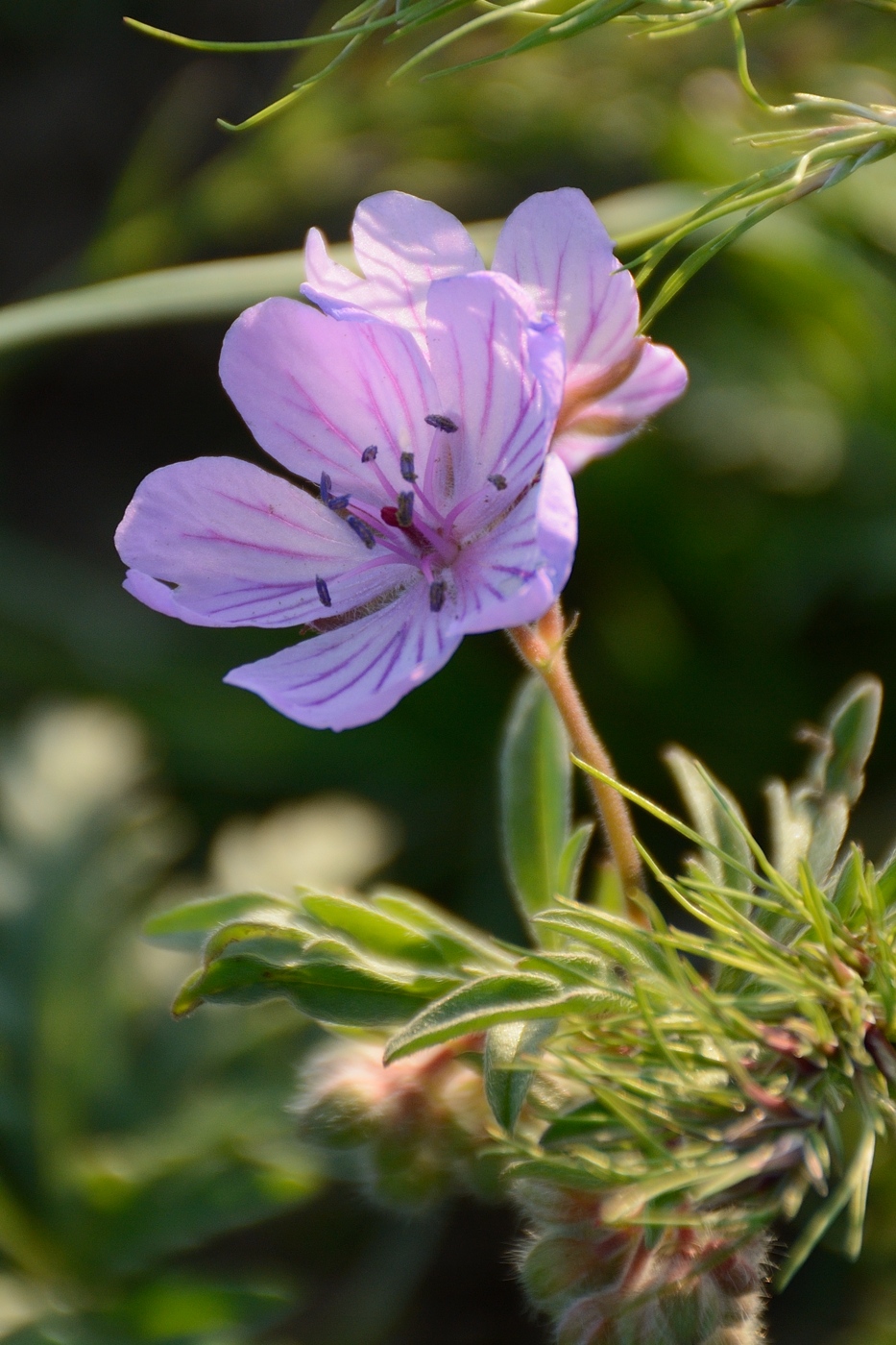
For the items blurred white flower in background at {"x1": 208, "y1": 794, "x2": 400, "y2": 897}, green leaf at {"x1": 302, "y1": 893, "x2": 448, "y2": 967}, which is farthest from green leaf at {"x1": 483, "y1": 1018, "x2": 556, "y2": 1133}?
blurred white flower in background at {"x1": 208, "y1": 794, "x2": 400, "y2": 897}

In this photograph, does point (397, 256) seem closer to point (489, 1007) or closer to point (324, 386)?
point (324, 386)

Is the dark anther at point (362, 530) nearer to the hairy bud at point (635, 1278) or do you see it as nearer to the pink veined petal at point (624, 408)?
the pink veined petal at point (624, 408)

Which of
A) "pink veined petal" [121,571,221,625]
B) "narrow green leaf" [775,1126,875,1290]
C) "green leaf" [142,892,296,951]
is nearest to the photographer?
"narrow green leaf" [775,1126,875,1290]

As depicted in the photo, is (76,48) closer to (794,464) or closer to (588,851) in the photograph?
(794,464)

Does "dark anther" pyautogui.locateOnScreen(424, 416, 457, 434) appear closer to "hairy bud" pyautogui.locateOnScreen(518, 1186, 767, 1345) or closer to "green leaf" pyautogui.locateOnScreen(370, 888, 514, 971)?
"green leaf" pyautogui.locateOnScreen(370, 888, 514, 971)

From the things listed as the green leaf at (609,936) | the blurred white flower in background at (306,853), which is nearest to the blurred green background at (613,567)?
the blurred white flower in background at (306,853)

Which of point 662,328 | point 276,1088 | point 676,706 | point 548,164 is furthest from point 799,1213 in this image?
point 548,164
